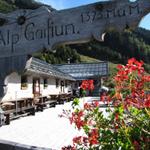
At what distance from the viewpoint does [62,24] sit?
18.6 ft

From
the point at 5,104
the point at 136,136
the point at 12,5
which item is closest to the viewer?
the point at 136,136

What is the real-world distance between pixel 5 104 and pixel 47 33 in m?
13.2

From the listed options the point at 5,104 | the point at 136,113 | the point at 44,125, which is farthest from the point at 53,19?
the point at 5,104

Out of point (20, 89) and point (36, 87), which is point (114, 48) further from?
point (20, 89)

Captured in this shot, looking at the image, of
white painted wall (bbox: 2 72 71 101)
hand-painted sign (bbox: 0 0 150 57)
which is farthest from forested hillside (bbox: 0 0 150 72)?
hand-painted sign (bbox: 0 0 150 57)

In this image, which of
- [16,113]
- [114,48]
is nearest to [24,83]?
[16,113]

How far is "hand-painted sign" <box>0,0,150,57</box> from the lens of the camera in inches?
199

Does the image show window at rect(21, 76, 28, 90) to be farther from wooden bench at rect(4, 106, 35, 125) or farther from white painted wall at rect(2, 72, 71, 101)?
wooden bench at rect(4, 106, 35, 125)

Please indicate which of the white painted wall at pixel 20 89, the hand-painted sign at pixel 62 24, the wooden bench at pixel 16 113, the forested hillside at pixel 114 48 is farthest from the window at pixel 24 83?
the forested hillside at pixel 114 48

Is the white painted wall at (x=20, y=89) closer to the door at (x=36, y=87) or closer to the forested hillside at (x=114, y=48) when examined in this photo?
the door at (x=36, y=87)

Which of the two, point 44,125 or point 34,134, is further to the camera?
point 44,125

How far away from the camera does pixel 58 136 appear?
12.2 meters

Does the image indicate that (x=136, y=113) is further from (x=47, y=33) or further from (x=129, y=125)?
(x=47, y=33)

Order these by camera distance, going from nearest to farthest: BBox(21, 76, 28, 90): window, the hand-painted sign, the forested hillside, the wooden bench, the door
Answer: the hand-painted sign < the wooden bench < BBox(21, 76, 28, 90): window < the door < the forested hillside
